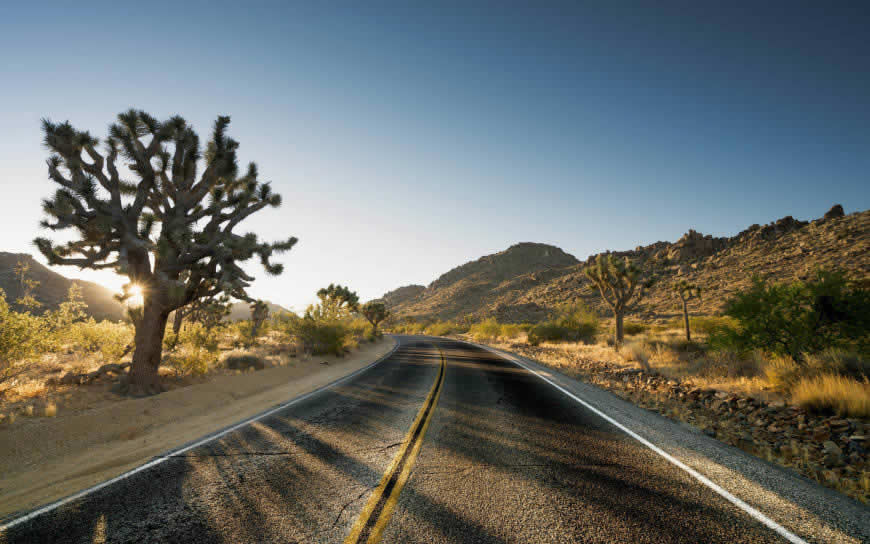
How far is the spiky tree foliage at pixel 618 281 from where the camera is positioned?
2394cm

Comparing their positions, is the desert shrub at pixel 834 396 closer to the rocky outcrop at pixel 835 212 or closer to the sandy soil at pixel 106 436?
the sandy soil at pixel 106 436

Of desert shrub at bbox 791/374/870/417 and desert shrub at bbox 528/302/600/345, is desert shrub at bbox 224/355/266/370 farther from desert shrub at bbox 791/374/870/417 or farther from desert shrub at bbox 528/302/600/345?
desert shrub at bbox 528/302/600/345

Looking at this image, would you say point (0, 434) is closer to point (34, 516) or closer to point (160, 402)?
point (160, 402)

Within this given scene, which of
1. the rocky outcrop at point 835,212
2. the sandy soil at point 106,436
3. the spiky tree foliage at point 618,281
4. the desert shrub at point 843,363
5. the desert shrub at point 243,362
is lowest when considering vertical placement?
the sandy soil at point 106,436

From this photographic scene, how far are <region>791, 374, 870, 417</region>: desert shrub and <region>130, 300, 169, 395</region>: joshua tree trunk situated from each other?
14.4m

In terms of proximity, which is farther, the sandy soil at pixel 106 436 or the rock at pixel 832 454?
the rock at pixel 832 454

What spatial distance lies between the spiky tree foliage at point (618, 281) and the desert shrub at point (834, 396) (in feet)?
58.6

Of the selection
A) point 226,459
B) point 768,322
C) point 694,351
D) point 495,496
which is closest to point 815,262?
point 694,351

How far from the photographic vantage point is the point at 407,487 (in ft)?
12.2

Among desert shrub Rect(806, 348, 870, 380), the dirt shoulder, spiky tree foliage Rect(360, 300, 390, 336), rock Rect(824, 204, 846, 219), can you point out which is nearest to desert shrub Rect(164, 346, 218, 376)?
the dirt shoulder

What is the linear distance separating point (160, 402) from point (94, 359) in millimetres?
6432

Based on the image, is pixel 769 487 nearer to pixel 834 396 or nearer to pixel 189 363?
pixel 834 396

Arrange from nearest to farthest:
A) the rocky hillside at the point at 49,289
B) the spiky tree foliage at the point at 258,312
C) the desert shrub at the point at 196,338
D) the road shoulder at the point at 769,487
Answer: the road shoulder at the point at 769,487 < the desert shrub at the point at 196,338 < the spiky tree foliage at the point at 258,312 < the rocky hillside at the point at 49,289

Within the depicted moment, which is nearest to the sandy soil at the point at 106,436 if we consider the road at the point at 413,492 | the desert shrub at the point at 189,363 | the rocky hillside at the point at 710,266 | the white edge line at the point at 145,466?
the white edge line at the point at 145,466
